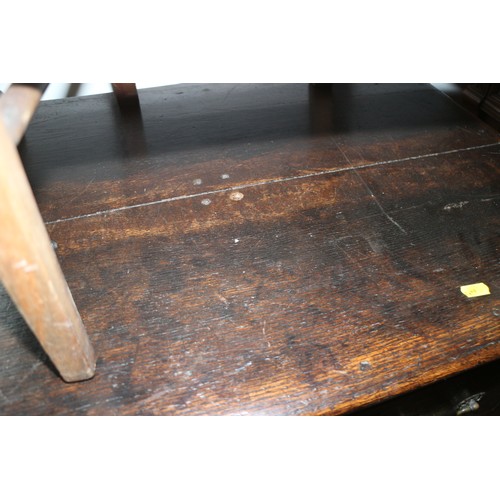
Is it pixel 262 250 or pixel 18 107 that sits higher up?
pixel 18 107

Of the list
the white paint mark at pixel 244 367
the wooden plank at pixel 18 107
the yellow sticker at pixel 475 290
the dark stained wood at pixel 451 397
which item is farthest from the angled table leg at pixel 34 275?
the yellow sticker at pixel 475 290

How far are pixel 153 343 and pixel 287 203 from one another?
44 cm

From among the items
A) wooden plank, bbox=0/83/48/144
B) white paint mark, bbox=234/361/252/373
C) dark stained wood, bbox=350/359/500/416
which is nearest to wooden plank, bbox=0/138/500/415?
white paint mark, bbox=234/361/252/373

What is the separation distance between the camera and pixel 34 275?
53cm

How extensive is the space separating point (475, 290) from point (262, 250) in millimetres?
397

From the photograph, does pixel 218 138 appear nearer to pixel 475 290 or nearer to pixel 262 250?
pixel 262 250

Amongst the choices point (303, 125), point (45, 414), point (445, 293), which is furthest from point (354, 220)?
point (45, 414)

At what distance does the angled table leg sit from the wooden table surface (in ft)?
0.25

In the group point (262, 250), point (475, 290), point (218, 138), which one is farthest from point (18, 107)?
point (475, 290)

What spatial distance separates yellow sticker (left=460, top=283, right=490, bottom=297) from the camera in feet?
2.60

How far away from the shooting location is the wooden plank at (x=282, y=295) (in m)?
0.67

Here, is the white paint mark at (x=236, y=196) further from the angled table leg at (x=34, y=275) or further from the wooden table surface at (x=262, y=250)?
the angled table leg at (x=34, y=275)

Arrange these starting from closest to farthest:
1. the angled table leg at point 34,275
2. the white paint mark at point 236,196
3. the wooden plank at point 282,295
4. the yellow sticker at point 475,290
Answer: the angled table leg at point 34,275 < the wooden plank at point 282,295 < the yellow sticker at point 475,290 < the white paint mark at point 236,196
